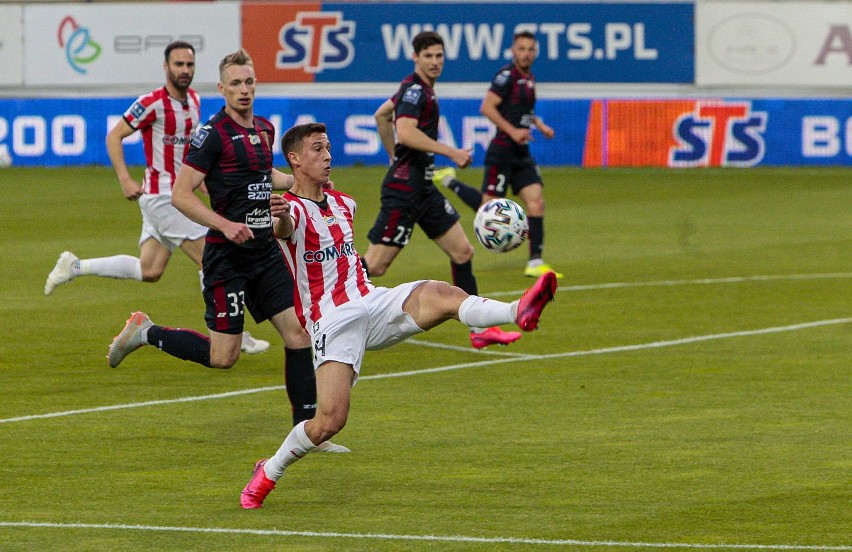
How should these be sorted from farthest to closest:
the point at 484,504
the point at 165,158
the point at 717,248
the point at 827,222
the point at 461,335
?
the point at 827,222 < the point at 717,248 < the point at 461,335 < the point at 165,158 < the point at 484,504

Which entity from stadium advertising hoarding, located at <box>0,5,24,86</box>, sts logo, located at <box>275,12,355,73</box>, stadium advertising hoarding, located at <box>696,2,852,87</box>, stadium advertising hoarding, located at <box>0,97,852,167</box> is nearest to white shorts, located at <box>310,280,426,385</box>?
stadium advertising hoarding, located at <box>0,97,852,167</box>

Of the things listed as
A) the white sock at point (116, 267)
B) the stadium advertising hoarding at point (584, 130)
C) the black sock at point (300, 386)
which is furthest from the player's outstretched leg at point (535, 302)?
the stadium advertising hoarding at point (584, 130)

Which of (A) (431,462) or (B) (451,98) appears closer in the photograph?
(A) (431,462)

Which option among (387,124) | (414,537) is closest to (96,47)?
(387,124)

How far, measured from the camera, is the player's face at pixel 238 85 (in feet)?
29.9

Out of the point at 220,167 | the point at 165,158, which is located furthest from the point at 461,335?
the point at 220,167

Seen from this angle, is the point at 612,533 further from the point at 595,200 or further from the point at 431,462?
the point at 595,200

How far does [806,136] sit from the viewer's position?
95.2ft

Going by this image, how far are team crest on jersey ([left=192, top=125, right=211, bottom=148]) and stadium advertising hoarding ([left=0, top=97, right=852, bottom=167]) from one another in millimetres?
19589

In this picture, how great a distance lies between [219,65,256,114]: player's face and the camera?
29.9 feet

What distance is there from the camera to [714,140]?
29328 mm

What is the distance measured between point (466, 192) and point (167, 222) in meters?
5.39

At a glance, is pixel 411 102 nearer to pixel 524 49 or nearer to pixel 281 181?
pixel 281 181

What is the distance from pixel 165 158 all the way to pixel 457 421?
3.81m
